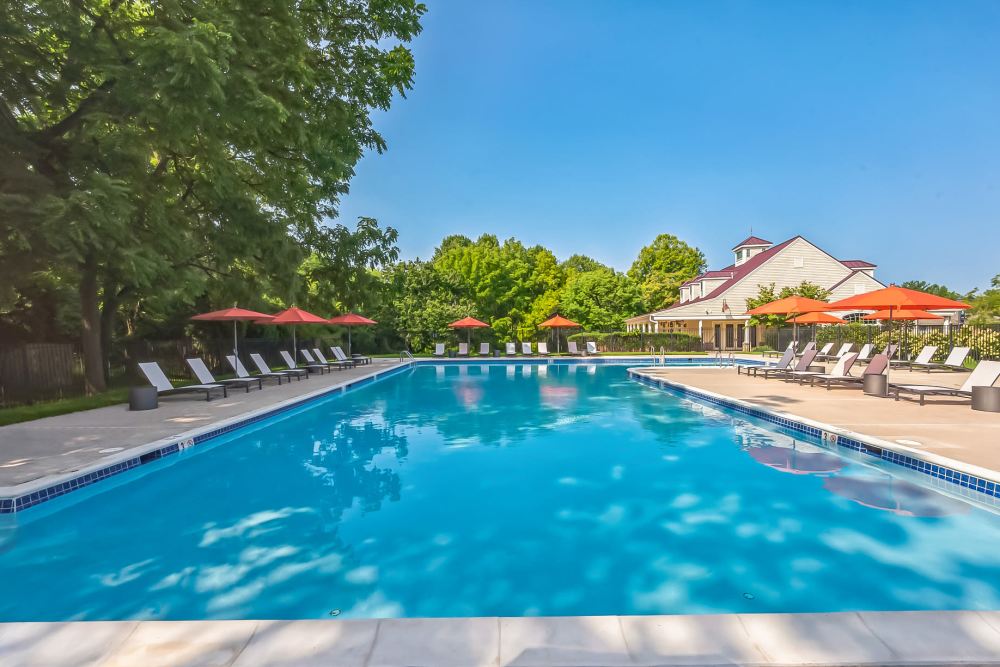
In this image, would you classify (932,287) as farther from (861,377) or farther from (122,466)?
(122,466)

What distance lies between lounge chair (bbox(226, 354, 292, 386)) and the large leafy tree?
3011mm

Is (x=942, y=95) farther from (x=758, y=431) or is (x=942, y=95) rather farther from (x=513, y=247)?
(x=513, y=247)

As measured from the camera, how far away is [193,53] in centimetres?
670

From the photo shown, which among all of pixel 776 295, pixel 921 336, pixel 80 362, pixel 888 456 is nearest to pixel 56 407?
pixel 80 362

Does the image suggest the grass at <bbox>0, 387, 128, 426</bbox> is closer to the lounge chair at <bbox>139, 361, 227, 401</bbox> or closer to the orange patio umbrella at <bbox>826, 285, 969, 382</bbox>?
the lounge chair at <bbox>139, 361, 227, 401</bbox>

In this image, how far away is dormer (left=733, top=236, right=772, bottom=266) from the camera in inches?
1535

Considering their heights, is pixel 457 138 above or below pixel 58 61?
above

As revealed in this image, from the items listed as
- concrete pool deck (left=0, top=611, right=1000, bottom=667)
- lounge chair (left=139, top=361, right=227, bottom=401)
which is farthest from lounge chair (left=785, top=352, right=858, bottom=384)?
lounge chair (left=139, top=361, right=227, bottom=401)

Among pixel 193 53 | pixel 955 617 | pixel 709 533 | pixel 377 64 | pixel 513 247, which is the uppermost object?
pixel 513 247

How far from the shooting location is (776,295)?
105ft

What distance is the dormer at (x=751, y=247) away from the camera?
128 feet

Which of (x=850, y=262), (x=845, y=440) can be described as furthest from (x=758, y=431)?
(x=850, y=262)

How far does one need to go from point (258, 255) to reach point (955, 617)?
15119mm

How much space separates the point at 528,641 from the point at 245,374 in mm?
15484
